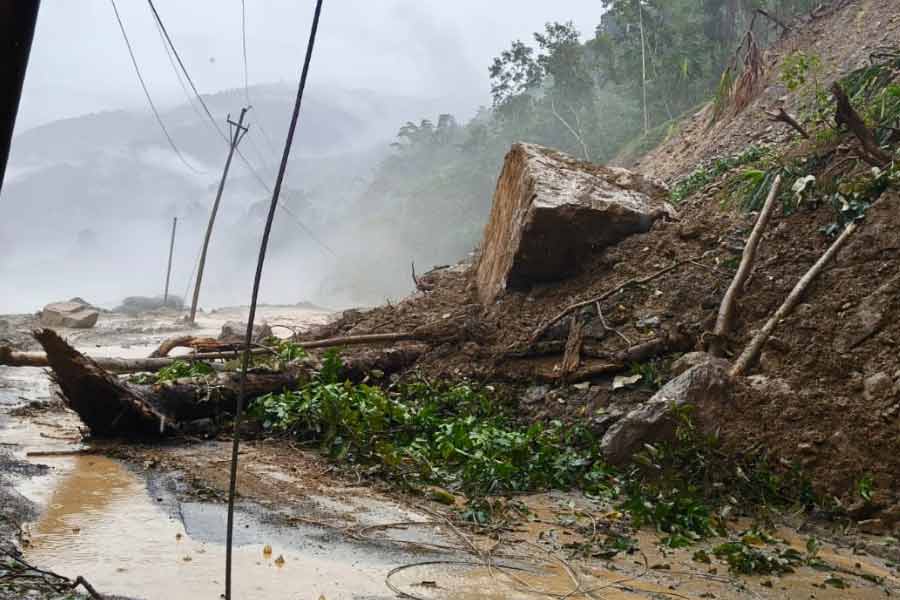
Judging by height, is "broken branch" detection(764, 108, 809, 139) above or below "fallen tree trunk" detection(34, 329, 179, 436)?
above

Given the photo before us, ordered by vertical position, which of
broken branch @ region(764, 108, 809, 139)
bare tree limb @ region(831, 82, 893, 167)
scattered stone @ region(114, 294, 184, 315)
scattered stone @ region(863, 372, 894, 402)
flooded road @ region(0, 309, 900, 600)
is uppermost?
broken branch @ region(764, 108, 809, 139)

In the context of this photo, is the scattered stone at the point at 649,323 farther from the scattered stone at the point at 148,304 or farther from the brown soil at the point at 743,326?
the scattered stone at the point at 148,304

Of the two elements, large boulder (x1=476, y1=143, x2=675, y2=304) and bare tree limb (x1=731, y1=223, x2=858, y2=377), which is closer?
bare tree limb (x1=731, y1=223, x2=858, y2=377)

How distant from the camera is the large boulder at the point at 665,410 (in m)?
4.79

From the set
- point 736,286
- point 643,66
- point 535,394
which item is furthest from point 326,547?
point 643,66

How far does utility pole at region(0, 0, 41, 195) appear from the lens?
3.95 feet

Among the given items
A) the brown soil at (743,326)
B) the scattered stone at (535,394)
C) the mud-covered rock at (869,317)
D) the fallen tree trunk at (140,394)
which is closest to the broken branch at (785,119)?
the brown soil at (743,326)

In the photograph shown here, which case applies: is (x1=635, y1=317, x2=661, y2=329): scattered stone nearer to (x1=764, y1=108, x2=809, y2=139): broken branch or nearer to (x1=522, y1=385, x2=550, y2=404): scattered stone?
(x1=522, y1=385, x2=550, y2=404): scattered stone

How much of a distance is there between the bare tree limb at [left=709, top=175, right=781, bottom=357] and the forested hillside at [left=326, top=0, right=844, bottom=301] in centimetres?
643

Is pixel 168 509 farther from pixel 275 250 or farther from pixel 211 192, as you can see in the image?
pixel 211 192

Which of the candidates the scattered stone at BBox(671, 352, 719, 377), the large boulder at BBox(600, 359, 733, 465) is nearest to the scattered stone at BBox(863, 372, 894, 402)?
the large boulder at BBox(600, 359, 733, 465)

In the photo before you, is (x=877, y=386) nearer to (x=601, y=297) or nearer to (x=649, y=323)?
(x=649, y=323)

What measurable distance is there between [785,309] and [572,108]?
104 feet

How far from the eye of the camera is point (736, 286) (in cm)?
→ 603
